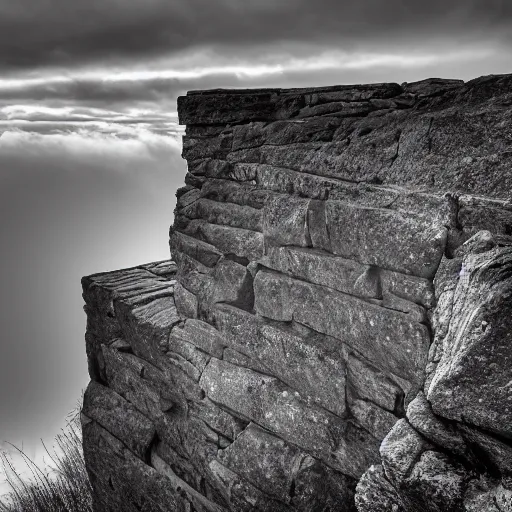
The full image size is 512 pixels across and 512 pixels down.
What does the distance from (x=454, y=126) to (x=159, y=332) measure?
8021 millimetres

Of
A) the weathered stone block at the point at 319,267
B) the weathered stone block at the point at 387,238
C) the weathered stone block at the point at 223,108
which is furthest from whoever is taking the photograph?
the weathered stone block at the point at 223,108

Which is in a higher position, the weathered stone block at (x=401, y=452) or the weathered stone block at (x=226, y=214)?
the weathered stone block at (x=226, y=214)

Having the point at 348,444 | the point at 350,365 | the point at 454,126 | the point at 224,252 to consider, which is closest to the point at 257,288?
the point at 224,252

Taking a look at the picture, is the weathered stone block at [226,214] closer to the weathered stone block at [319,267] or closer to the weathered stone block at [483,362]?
the weathered stone block at [319,267]

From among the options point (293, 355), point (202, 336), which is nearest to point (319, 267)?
point (293, 355)

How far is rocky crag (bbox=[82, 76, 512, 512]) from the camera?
6664 millimetres

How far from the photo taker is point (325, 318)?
10125mm

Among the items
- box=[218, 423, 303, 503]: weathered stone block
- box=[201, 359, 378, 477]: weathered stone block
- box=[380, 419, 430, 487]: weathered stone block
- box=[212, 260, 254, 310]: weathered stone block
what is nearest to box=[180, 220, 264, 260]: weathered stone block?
box=[212, 260, 254, 310]: weathered stone block

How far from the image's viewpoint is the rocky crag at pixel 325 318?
6.66 metres

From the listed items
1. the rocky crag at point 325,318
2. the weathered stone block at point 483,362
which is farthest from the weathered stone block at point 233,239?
the weathered stone block at point 483,362

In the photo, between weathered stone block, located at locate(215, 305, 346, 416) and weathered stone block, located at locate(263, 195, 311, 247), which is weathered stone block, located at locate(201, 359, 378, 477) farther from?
→ weathered stone block, located at locate(263, 195, 311, 247)

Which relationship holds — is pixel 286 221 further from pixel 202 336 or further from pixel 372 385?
pixel 202 336

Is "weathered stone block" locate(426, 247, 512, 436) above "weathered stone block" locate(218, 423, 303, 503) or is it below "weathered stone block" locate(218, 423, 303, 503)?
above

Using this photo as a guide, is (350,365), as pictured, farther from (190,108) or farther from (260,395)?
(190,108)
